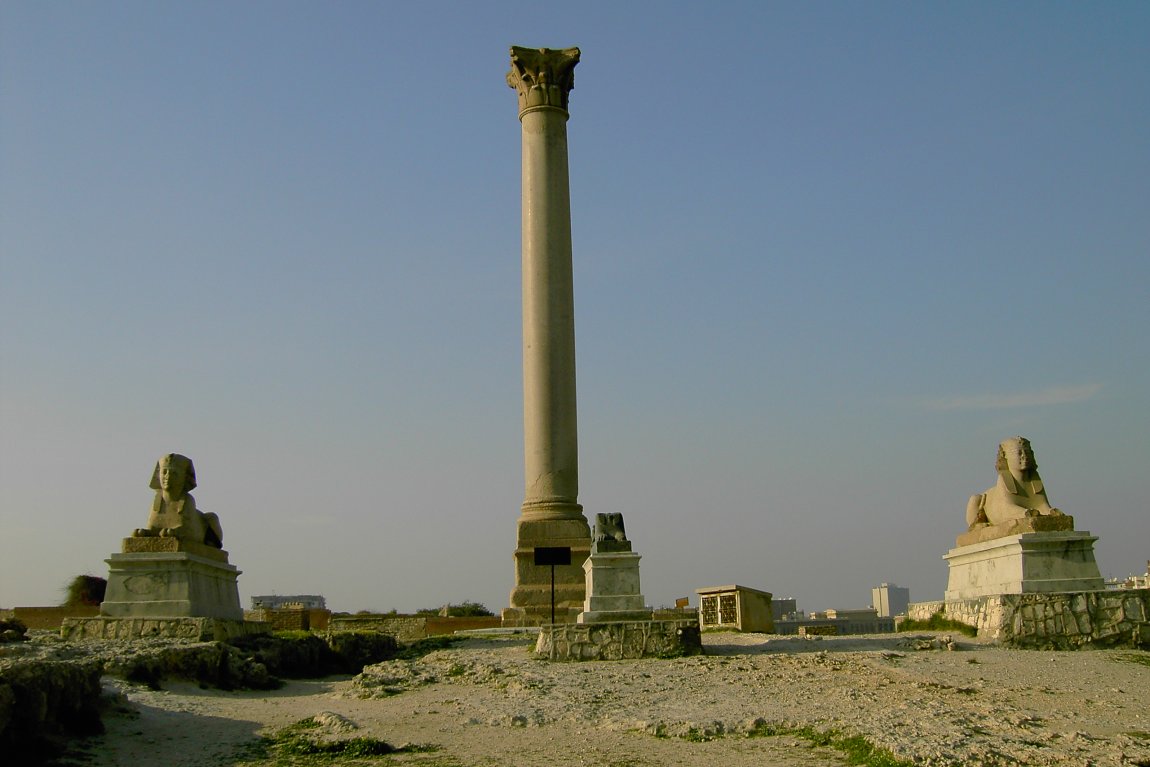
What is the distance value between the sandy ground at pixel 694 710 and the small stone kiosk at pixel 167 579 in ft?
7.18

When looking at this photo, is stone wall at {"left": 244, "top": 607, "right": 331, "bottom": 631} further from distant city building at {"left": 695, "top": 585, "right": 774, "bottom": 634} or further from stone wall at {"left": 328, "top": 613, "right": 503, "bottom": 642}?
distant city building at {"left": 695, "top": 585, "right": 774, "bottom": 634}

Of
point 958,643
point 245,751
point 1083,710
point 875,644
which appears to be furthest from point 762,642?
point 245,751

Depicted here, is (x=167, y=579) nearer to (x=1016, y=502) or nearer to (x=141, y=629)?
(x=141, y=629)

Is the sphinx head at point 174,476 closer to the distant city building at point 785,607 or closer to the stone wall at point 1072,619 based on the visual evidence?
the stone wall at point 1072,619

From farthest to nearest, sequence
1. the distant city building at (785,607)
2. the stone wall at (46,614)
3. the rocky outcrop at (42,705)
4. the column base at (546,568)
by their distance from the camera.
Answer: the distant city building at (785,607) → the stone wall at (46,614) → the column base at (546,568) → the rocky outcrop at (42,705)

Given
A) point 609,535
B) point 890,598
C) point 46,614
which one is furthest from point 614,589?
point 890,598

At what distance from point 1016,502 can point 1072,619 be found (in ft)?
6.23

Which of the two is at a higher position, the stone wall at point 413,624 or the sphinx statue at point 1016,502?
the sphinx statue at point 1016,502

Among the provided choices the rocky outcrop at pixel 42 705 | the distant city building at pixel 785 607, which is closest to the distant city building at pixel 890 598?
the distant city building at pixel 785 607

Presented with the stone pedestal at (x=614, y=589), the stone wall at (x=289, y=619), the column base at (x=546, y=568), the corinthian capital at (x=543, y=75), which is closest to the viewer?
the stone pedestal at (x=614, y=589)

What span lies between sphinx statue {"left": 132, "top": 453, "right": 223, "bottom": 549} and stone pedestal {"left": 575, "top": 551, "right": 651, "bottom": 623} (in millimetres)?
6139

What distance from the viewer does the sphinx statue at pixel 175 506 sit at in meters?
17.1

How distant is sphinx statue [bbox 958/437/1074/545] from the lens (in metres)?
16.1

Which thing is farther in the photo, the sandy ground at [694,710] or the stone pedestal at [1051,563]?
the stone pedestal at [1051,563]
